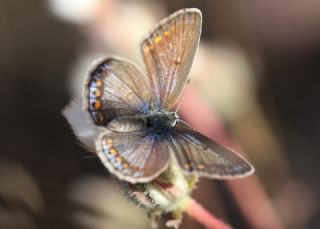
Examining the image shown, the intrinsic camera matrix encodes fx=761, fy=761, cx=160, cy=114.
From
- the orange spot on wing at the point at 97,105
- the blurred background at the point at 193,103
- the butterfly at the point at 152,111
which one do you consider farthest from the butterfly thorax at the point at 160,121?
the blurred background at the point at 193,103

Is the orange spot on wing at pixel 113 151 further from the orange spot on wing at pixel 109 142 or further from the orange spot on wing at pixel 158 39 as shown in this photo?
the orange spot on wing at pixel 158 39

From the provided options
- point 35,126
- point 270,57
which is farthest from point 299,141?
point 35,126

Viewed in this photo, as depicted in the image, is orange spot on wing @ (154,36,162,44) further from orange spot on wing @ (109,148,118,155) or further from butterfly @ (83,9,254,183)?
orange spot on wing @ (109,148,118,155)

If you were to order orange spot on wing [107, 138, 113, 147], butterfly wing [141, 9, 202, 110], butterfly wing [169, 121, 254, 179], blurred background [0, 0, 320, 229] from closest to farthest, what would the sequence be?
1. butterfly wing [169, 121, 254, 179]
2. orange spot on wing [107, 138, 113, 147]
3. butterfly wing [141, 9, 202, 110]
4. blurred background [0, 0, 320, 229]

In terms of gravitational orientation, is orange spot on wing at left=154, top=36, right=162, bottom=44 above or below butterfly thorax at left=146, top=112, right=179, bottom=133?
above

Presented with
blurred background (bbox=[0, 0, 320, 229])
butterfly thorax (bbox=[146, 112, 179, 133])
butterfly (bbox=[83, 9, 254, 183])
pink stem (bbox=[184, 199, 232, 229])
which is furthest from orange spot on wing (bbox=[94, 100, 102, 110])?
blurred background (bbox=[0, 0, 320, 229])

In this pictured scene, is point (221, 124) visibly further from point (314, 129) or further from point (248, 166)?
point (248, 166)
